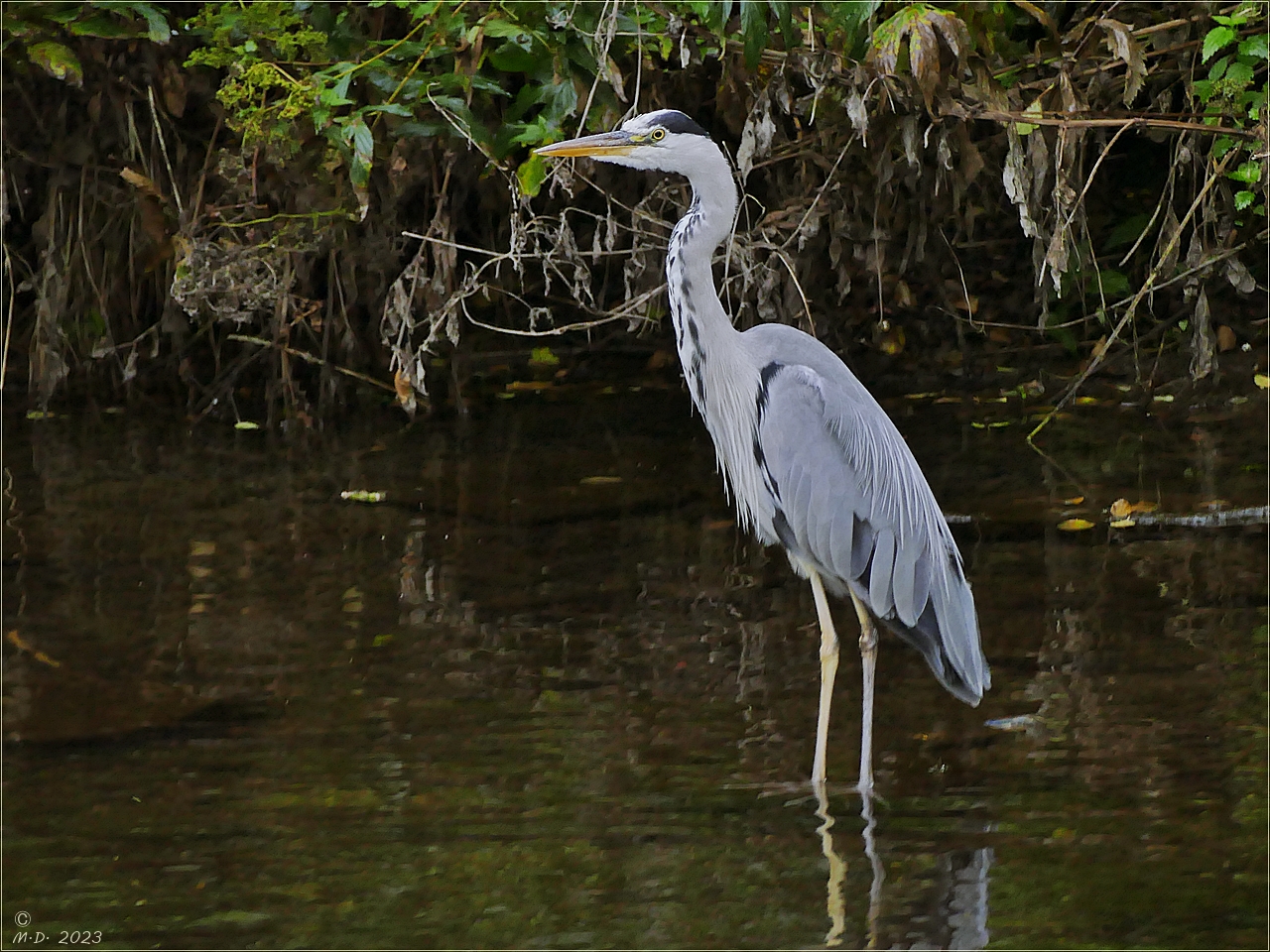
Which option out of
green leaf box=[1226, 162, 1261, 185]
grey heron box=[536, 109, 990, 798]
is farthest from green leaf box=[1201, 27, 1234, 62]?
grey heron box=[536, 109, 990, 798]

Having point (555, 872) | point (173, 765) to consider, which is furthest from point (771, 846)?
point (173, 765)

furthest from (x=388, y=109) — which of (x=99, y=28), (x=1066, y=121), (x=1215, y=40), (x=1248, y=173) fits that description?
(x=1248, y=173)

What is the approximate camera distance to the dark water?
3.32 m

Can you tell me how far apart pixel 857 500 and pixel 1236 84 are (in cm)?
235

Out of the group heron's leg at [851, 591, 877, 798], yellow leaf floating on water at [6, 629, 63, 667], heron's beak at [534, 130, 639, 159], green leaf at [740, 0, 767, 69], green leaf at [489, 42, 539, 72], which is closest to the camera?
heron's leg at [851, 591, 877, 798]

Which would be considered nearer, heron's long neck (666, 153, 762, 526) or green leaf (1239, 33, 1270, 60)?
heron's long neck (666, 153, 762, 526)

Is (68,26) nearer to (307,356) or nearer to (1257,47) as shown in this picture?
(307,356)

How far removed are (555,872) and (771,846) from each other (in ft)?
1.61

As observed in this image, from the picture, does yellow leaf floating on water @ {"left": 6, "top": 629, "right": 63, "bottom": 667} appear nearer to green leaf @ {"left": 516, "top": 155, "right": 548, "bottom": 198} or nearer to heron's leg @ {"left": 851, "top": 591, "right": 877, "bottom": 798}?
green leaf @ {"left": 516, "top": 155, "right": 548, "bottom": 198}

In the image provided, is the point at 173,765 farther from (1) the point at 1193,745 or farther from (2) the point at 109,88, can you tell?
(2) the point at 109,88

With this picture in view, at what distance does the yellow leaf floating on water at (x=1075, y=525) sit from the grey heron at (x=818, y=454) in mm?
1605

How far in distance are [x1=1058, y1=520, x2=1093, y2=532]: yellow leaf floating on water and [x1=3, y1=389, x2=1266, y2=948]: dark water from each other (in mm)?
A: 59

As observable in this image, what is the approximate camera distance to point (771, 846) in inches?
141

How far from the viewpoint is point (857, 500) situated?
13.8ft
